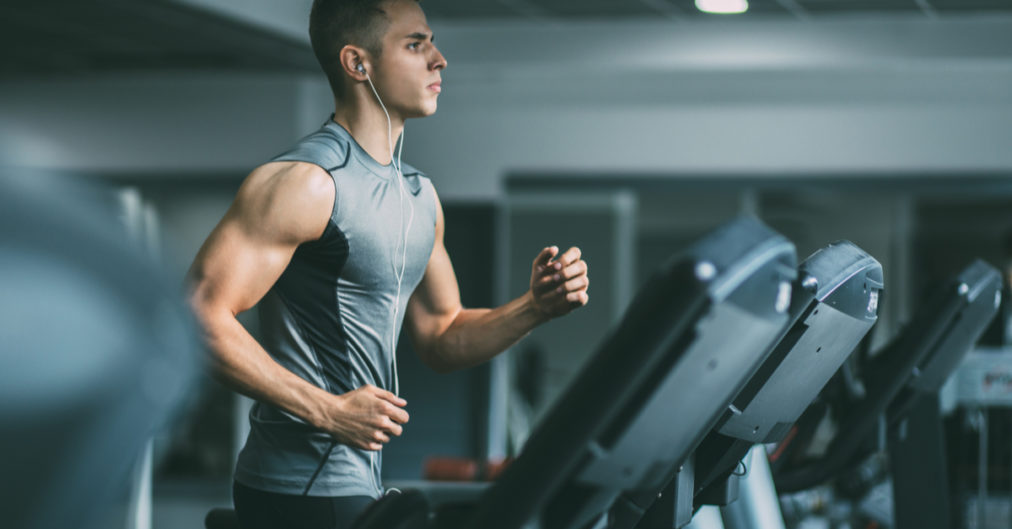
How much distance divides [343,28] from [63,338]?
1259mm

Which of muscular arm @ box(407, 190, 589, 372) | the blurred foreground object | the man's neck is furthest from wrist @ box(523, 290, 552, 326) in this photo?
the blurred foreground object

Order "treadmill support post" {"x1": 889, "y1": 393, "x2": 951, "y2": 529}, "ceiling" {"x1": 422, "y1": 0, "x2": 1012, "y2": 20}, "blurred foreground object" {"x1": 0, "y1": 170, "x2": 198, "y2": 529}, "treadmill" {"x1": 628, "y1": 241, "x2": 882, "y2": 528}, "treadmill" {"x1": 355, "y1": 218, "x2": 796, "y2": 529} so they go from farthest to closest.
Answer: "ceiling" {"x1": 422, "y1": 0, "x2": 1012, "y2": 20}
"treadmill support post" {"x1": 889, "y1": 393, "x2": 951, "y2": 529}
"treadmill" {"x1": 628, "y1": 241, "x2": 882, "y2": 528}
"treadmill" {"x1": 355, "y1": 218, "x2": 796, "y2": 529}
"blurred foreground object" {"x1": 0, "y1": 170, "x2": 198, "y2": 529}

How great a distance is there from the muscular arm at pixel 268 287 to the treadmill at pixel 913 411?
4.33 feet

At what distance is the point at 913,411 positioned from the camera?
286 cm

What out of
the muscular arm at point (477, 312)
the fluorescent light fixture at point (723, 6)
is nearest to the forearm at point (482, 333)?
the muscular arm at point (477, 312)

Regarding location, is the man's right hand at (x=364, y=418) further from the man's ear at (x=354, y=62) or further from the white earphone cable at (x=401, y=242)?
the man's ear at (x=354, y=62)

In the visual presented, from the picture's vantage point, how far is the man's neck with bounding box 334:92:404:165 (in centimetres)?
161

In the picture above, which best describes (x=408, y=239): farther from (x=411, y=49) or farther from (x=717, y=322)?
(x=717, y=322)

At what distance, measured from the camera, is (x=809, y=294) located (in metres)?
1.20

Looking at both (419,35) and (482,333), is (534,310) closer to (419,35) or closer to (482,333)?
(482,333)

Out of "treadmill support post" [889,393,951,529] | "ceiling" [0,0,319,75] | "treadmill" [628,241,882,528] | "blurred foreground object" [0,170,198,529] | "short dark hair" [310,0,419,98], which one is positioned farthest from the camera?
"ceiling" [0,0,319,75]

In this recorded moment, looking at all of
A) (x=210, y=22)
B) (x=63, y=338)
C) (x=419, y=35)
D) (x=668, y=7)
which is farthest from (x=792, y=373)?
(x=668, y=7)

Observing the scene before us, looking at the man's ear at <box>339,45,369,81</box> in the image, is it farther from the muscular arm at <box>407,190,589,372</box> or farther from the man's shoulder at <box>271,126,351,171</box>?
the muscular arm at <box>407,190,589,372</box>

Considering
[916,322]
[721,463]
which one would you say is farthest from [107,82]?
[721,463]
